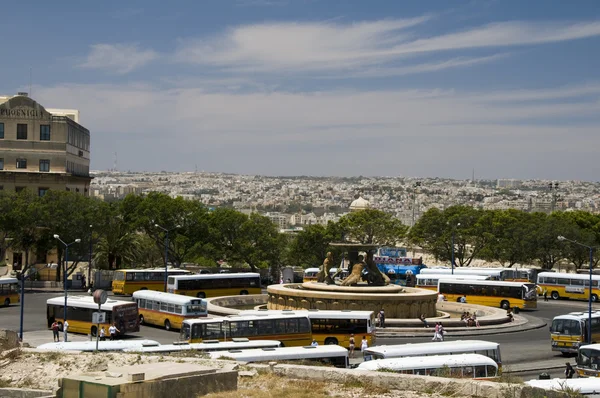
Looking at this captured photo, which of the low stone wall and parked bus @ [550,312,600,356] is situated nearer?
the low stone wall

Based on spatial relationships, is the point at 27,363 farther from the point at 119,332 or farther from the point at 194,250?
the point at 194,250

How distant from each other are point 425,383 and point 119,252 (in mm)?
50285

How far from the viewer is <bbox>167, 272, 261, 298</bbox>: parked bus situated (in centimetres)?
4831

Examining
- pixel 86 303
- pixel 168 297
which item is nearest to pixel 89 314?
pixel 86 303

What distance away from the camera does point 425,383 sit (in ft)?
50.4

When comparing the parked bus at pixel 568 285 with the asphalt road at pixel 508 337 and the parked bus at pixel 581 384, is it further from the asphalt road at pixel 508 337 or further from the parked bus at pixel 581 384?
the parked bus at pixel 581 384

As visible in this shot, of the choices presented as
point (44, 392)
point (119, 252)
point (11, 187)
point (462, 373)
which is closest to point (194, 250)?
point (119, 252)

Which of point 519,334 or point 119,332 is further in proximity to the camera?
point 519,334

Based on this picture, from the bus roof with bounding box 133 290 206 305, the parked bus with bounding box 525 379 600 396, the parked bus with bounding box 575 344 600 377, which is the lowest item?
the parked bus with bounding box 575 344 600 377

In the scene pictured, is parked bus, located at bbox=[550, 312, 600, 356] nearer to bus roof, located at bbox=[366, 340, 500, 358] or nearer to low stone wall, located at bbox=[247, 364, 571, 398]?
bus roof, located at bbox=[366, 340, 500, 358]

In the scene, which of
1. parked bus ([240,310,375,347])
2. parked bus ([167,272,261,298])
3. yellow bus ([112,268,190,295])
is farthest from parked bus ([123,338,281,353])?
yellow bus ([112,268,190,295])

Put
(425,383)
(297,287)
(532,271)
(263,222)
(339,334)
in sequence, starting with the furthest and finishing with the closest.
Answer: (263,222) < (532,271) < (297,287) < (339,334) < (425,383)

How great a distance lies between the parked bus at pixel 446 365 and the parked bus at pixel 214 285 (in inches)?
1050

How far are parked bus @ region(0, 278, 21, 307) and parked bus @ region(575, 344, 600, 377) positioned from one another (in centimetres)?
3290
